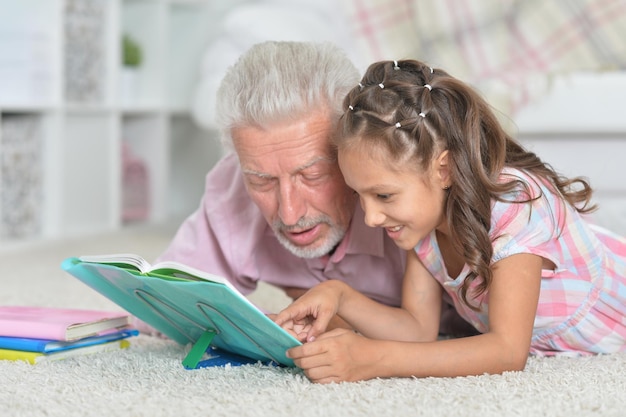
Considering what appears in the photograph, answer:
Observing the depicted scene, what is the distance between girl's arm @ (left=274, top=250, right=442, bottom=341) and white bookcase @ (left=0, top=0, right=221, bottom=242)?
1.75m

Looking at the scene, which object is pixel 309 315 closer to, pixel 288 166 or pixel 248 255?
pixel 288 166

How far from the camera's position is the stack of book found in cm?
140

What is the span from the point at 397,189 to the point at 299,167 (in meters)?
0.21

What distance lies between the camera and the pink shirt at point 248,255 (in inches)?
65.6

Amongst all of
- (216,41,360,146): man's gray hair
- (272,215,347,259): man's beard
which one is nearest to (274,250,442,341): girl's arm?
(272,215,347,259): man's beard

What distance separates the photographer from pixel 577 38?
9.51ft

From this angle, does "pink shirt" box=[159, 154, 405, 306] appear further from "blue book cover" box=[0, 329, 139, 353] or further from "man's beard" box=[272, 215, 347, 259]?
"blue book cover" box=[0, 329, 139, 353]

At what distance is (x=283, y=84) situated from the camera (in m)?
1.45

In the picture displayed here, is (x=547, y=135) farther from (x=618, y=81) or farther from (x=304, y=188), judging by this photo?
(x=304, y=188)

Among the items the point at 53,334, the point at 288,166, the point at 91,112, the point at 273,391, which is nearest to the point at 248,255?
the point at 288,166

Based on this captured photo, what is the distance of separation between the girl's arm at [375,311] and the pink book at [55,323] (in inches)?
12.9

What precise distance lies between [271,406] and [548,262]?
50cm

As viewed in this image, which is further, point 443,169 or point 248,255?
point 248,255

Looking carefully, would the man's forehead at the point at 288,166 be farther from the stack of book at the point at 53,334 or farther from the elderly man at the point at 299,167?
the stack of book at the point at 53,334
